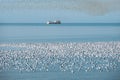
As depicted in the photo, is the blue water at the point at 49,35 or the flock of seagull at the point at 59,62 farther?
the blue water at the point at 49,35

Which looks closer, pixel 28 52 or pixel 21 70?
pixel 21 70

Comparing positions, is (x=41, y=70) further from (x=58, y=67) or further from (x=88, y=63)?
(x=88, y=63)

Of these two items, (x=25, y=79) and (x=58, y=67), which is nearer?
(x=25, y=79)

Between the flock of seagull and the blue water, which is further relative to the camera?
the blue water

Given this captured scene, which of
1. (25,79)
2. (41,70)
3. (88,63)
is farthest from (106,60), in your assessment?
(25,79)

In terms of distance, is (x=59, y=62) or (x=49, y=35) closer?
(x=59, y=62)

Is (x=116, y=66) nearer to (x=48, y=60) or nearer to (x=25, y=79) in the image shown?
(x=48, y=60)

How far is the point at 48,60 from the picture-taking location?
452cm

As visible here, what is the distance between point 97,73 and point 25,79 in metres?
0.71

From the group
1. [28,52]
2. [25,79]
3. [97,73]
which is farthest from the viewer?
[28,52]

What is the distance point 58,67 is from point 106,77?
619mm

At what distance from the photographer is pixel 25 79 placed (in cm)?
348

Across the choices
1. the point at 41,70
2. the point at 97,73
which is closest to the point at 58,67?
the point at 41,70

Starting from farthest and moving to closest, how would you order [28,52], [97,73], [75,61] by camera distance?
[28,52], [75,61], [97,73]
